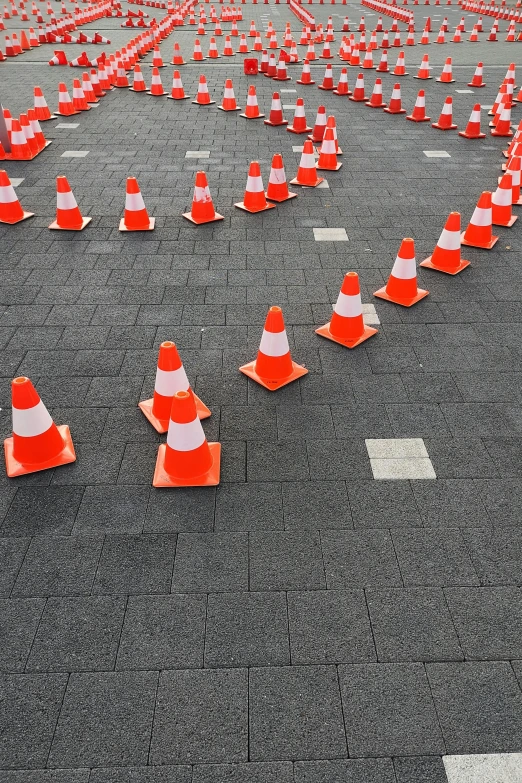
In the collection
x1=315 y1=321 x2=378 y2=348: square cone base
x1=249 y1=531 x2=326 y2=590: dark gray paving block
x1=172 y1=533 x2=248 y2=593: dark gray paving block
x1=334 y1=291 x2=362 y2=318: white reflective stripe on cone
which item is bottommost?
x1=172 y1=533 x2=248 y2=593: dark gray paving block

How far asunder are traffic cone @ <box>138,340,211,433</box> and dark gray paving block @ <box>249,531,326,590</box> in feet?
3.96

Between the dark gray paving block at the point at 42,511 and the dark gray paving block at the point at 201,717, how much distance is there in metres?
1.21

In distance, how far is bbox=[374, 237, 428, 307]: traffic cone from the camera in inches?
216

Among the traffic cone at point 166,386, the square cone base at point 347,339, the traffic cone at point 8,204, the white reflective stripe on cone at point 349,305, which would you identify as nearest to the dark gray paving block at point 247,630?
the traffic cone at point 166,386

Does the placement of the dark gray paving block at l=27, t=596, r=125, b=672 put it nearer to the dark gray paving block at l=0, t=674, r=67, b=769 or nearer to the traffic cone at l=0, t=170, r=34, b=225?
the dark gray paving block at l=0, t=674, r=67, b=769

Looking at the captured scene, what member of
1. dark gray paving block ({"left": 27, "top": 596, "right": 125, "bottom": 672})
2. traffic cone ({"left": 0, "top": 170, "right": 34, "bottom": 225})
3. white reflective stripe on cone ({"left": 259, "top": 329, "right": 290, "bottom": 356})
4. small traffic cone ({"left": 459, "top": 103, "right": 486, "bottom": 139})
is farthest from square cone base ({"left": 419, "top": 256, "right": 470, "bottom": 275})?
small traffic cone ({"left": 459, "top": 103, "right": 486, "bottom": 139})

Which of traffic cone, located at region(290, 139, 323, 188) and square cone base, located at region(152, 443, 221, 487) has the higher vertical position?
traffic cone, located at region(290, 139, 323, 188)

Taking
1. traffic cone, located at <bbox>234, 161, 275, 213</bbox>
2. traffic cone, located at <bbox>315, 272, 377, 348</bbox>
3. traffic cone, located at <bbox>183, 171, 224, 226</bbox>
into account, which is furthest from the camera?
traffic cone, located at <bbox>234, 161, 275, 213</bbox>

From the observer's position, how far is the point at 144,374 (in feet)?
15.2

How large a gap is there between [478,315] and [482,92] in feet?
35.8

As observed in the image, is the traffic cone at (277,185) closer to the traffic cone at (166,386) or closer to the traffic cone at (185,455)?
the traffic cone at (166,386)

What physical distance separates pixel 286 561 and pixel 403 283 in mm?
3398

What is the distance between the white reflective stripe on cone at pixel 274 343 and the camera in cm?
441

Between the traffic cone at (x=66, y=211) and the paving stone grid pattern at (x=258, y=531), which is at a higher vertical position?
the traffic cone at (x=66, y=211)
